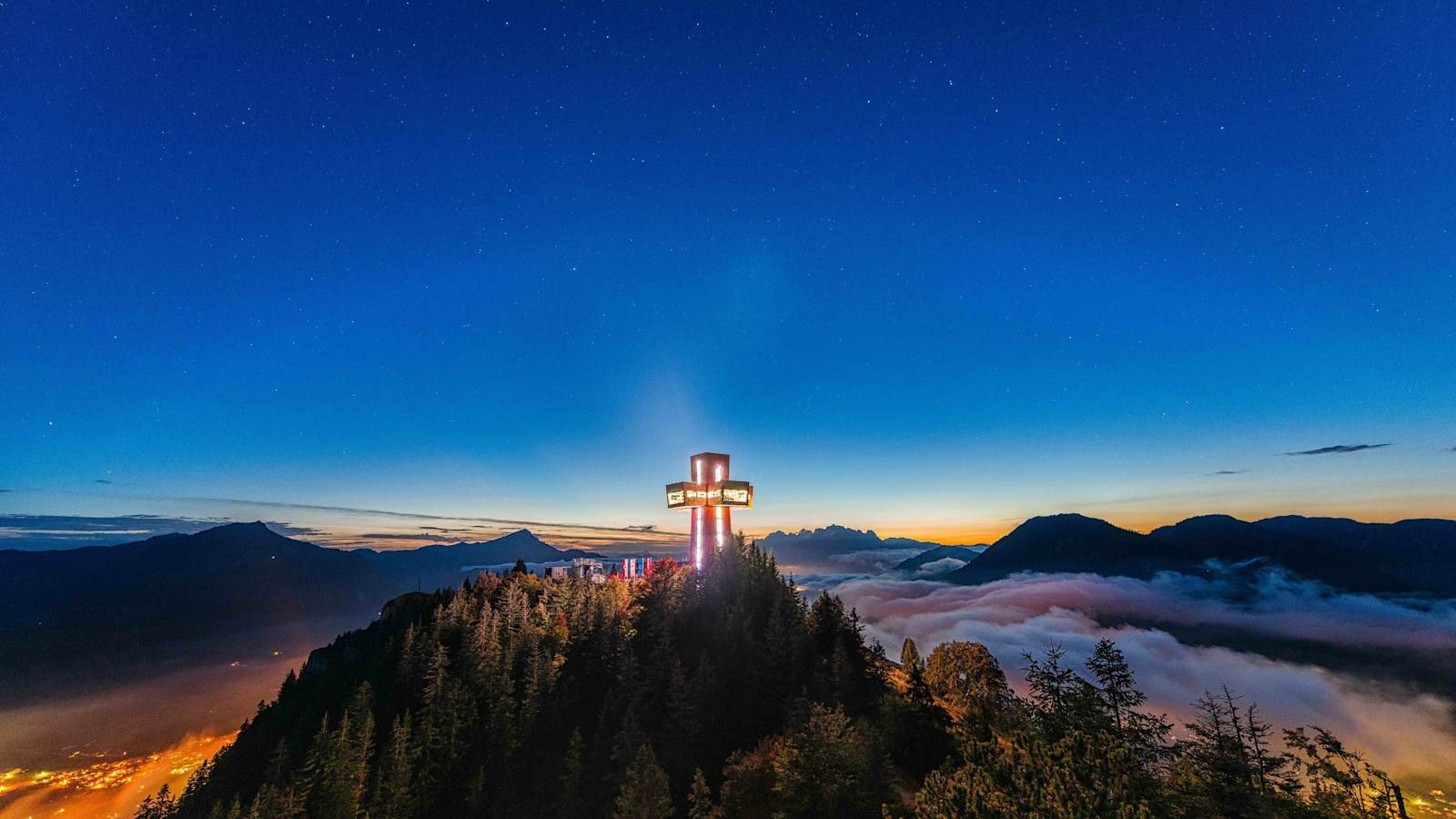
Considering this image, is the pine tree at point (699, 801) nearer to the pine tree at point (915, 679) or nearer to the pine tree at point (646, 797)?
the pine tree at point (646, 797)

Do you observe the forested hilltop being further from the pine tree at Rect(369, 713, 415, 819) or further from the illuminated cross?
the illuminated cross

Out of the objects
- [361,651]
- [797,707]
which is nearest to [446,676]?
[361,651]

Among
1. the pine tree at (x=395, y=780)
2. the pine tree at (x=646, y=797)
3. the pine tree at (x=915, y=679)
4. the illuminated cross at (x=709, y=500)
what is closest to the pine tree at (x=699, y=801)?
the pine tree at (x=646, y=797)

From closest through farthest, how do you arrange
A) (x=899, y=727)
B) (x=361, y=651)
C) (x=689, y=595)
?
(x=899, y=727) < (x=689, y=595) < (x=361, y=651)

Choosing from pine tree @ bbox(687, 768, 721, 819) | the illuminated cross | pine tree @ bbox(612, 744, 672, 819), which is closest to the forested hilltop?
pine tree @ bbox(612, 744, 672, 819)

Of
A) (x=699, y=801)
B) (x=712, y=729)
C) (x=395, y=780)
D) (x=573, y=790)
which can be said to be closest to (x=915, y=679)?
(x=712, y=729)

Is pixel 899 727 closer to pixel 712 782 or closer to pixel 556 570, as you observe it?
pixel 712 782

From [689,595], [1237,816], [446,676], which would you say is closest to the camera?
[1237,816]
